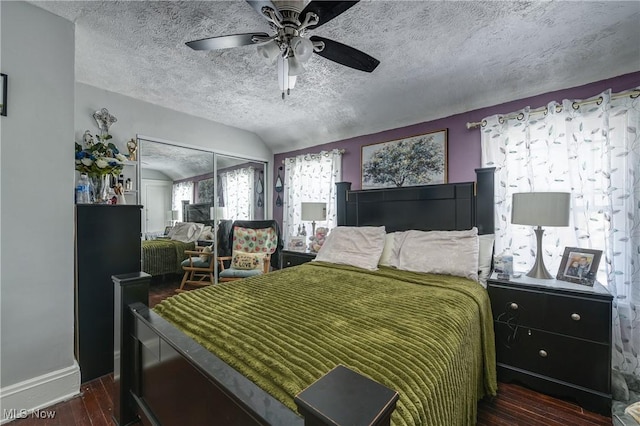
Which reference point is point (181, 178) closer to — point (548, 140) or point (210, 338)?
point (210, 338)

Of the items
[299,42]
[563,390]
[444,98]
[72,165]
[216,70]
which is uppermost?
[216,70]

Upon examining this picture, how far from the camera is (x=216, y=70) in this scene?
Answer: 2.50 m

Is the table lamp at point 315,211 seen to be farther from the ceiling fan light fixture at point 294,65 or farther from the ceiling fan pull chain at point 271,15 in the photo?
the ceiling fan pull chain at point 271,15

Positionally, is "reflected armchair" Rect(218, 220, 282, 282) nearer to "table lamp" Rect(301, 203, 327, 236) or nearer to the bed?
"table lamp" Rect(301, 203, 327, 236)

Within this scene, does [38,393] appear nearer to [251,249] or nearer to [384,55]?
[251,249]

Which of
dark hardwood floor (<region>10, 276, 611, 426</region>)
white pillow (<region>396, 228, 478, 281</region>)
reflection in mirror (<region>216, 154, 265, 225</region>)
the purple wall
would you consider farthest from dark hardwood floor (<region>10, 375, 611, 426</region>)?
reflection in mirror (<region>216, 154, 265, 225</region>)

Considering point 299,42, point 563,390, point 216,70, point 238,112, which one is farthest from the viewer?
point 238,112

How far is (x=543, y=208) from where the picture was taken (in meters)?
1.98

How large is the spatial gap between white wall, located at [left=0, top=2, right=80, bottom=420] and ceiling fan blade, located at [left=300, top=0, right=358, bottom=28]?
5.71 ft

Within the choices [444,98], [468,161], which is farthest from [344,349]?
[444,98]

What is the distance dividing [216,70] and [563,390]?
3641 mm

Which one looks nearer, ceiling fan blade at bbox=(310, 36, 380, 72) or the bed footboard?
the bed footboard

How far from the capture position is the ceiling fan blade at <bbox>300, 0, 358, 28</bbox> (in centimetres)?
125

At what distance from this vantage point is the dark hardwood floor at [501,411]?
1578 millimetres
